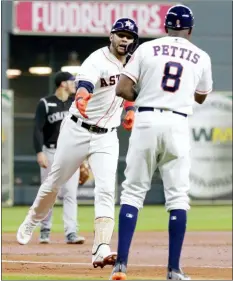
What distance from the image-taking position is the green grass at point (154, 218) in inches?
633

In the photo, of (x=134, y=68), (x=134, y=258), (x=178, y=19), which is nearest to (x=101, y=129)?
(x=134, y=68)

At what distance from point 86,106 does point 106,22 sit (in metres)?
14.1

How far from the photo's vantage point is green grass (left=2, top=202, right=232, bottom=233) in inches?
633

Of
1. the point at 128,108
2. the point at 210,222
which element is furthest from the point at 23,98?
the point at 128,108

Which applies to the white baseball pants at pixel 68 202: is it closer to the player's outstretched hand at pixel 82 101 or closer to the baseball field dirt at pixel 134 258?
the baseball field dirt at pixel 134 258

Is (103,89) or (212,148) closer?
(103,89)

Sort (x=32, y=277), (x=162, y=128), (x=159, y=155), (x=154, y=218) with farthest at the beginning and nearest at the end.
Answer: (x=154, y=218)
(x=32, y=277)
(x=159, y=155)
(x=162, y=128)

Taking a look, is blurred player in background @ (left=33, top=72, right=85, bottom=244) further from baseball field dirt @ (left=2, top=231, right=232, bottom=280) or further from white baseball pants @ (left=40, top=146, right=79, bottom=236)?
baseball field dirt @ (left=2, top=231, right=232, bottom=280)

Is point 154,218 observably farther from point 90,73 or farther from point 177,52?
point 177,52

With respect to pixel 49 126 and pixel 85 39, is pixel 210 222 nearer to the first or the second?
pixel 49 126

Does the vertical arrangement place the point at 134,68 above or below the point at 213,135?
above

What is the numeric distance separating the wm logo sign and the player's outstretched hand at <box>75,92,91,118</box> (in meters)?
14.3

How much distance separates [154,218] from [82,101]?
1027 cm

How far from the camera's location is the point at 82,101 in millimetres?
8570
